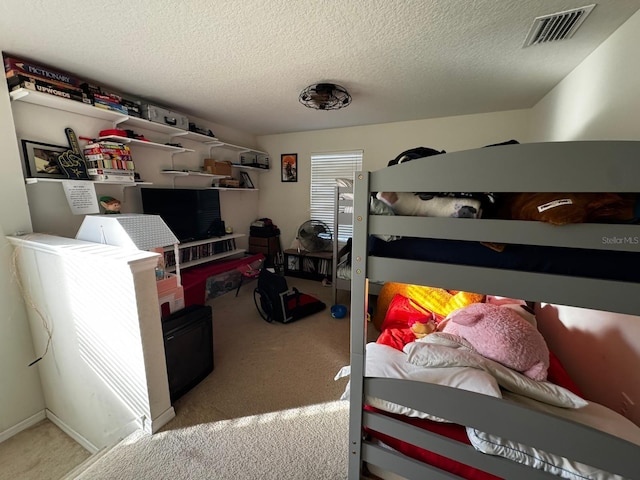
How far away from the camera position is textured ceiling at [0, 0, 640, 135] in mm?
1333

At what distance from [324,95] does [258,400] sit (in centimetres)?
242

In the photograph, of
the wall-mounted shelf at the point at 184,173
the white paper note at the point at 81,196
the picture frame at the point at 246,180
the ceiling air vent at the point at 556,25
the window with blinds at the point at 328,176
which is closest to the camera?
the ceiling air vent at the point at 556,25

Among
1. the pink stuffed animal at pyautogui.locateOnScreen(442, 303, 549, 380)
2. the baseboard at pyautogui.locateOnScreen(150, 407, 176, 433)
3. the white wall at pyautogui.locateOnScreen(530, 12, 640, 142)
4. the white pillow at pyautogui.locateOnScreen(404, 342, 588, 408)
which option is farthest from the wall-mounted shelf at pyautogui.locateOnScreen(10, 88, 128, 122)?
the white wall at pyautogui.locateOnScreen(530, 12, 640, 142)

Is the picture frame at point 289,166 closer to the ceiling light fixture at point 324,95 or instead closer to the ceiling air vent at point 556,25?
the ceiling light fixture at point 324,95

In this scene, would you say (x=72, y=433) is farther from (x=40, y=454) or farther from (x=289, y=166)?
(x=289, y=166)

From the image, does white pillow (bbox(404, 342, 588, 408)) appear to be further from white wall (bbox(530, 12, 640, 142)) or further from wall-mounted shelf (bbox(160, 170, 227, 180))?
wall-mounted shelf (bbox(160, 170, 227, 180))

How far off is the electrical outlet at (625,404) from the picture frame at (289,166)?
3.88m

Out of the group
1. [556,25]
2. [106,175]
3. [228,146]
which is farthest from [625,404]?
[228,146]

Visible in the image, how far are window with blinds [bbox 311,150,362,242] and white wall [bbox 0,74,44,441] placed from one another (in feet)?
10.1

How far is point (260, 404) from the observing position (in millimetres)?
1677

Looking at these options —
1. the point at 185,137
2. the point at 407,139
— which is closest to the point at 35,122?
the point at 185,137

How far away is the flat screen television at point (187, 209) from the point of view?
8.91ft

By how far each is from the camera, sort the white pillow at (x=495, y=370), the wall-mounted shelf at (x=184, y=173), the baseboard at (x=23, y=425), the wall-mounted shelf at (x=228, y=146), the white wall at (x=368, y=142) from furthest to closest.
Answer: the wall-mounted shelf at (x=228, y=146) < the white wall at (x=368, y=142) < the wall-mounted shelf at (x=184, y=173) < the baseboard at (x=23, y=425) < the white pillow at (x=495, y=370)

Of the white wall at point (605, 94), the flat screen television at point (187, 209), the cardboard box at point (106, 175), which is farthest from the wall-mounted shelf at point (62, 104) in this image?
the white wall at point (605, 94)
